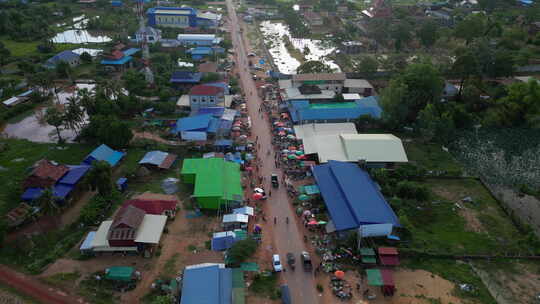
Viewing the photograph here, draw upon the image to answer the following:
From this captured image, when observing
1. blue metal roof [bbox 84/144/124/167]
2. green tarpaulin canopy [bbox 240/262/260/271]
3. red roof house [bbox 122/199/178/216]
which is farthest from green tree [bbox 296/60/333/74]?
green tarpaulin canopy [bbox 240/262/260/271]

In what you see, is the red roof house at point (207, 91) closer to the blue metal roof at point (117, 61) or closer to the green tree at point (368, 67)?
the blue metal roof at point (117, 61)

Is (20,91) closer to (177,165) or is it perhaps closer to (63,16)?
(177,165)

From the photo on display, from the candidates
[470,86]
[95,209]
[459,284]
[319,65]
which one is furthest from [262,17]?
[459,284]

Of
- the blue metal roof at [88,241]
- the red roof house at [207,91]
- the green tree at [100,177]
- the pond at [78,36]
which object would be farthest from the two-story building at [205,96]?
the pond at [78,36]

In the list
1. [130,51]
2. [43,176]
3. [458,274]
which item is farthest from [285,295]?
[130,51]

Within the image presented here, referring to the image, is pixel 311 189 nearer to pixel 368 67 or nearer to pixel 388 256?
pixel 388 256
